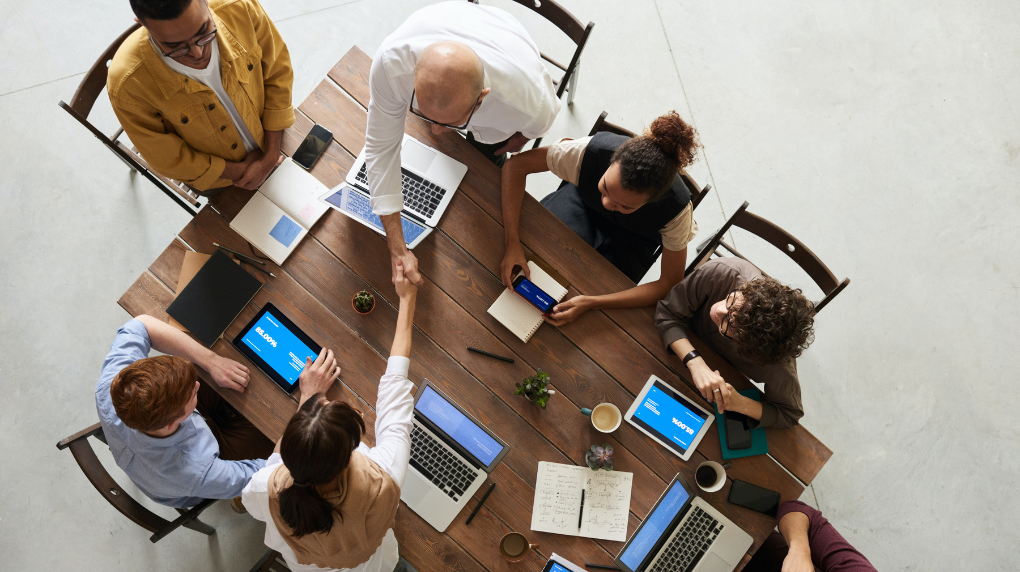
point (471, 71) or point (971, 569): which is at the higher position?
point (471, 71)

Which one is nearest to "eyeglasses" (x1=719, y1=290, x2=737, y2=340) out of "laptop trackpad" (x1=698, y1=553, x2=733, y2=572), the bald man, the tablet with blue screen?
"laptop trackpad" (x1=698, y1=553, x2=733, y2=572)

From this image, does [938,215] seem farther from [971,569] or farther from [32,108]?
[32,108]

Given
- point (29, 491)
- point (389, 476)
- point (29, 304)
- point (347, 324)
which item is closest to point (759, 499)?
point (389, 476)

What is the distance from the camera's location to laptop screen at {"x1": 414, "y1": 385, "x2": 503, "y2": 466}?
1907 millimetres

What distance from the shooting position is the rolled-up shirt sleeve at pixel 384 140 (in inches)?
68.6

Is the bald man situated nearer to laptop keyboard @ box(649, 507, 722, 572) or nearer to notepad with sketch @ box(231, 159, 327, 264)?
notepad with sketch @ box(231, 159, 327, 264)

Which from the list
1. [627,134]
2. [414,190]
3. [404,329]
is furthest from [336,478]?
[627,134]

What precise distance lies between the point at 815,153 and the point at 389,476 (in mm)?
2959

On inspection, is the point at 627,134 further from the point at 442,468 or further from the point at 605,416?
the point at 442,468

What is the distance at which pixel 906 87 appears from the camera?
335cm

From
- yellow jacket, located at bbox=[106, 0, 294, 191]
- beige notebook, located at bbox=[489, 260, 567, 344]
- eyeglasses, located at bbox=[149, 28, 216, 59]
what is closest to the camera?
eyeglasses, located at bbox=[149, 28, 216, 59]

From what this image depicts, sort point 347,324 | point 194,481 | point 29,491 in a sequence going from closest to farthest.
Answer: point 194,481, point 347,324, point 29,491

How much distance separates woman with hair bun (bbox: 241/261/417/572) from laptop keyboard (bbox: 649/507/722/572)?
902 mm

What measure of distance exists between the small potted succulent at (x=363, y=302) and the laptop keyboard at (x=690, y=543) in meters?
1.30
